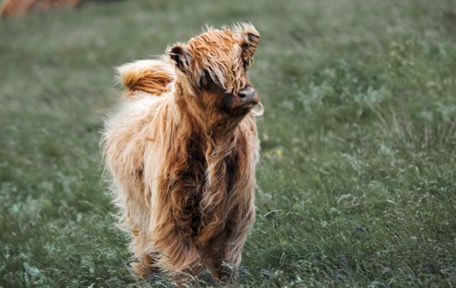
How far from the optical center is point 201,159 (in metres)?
4.98

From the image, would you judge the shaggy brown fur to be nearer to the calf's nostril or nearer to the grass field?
the calf's nostril

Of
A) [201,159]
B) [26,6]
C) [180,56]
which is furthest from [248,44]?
[26,6]

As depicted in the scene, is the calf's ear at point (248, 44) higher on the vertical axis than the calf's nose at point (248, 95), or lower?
higher

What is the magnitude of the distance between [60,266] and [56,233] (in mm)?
811

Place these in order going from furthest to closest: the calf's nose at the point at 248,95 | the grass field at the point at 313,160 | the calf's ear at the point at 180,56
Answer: the grass field at the point at 313,160 < the calf's ear at the point at 180,56 < the calf's nose at the point at 248,95

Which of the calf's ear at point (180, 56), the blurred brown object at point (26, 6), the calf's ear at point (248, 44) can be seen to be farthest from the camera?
the blurred brown object at point (26, 6)

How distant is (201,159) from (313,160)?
2481 millimetres

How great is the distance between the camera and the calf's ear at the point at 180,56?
4574 mm

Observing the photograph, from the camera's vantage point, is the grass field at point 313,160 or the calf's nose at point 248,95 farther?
the grass field at point 313,160

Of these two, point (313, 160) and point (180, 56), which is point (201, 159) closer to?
point (180, 56)

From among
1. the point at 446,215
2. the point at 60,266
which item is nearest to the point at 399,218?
the point at 446,215

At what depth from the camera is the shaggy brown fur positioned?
4.58 metres

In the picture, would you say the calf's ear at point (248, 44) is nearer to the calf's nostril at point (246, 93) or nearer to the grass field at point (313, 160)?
the calf's nostril at point (246, 93)

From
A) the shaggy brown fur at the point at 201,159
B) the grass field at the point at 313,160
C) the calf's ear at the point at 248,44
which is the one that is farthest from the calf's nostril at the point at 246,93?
the grass field at the point at 313,160
